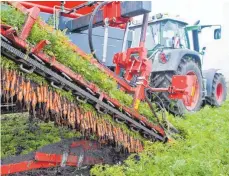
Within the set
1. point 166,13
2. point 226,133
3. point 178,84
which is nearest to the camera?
point 178,84

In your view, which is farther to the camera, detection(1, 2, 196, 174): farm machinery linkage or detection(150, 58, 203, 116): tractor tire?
detection(150, 58, 203, 116): tractor tire

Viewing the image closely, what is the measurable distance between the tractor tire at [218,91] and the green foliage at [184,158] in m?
3.20

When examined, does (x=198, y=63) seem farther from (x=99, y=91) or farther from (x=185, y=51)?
(x=99, y=91)

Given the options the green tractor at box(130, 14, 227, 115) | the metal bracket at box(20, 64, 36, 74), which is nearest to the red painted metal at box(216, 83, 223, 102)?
the green tractor at box(130, 14, 227, 115)

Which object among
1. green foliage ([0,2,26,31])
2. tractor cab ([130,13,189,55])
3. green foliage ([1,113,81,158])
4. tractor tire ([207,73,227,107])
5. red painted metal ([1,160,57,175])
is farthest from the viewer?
tractor tire ([207,73,227,107])

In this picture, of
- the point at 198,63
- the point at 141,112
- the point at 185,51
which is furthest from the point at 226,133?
the point at 198,63

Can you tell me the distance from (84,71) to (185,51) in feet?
12.4

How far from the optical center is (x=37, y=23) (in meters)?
2.61

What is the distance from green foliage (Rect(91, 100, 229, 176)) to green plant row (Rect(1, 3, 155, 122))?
59 cm

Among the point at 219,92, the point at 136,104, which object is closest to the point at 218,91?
the point at 219,92

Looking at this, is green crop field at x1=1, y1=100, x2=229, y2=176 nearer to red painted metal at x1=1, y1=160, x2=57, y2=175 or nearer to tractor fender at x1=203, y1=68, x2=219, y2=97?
red painted metal at x1=1, y1=160, x2=57, y2=175

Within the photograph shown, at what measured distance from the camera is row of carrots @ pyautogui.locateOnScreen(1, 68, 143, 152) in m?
2.44

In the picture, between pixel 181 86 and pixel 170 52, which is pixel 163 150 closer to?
pixel 181 86

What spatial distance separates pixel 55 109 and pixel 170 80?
3306 mm
